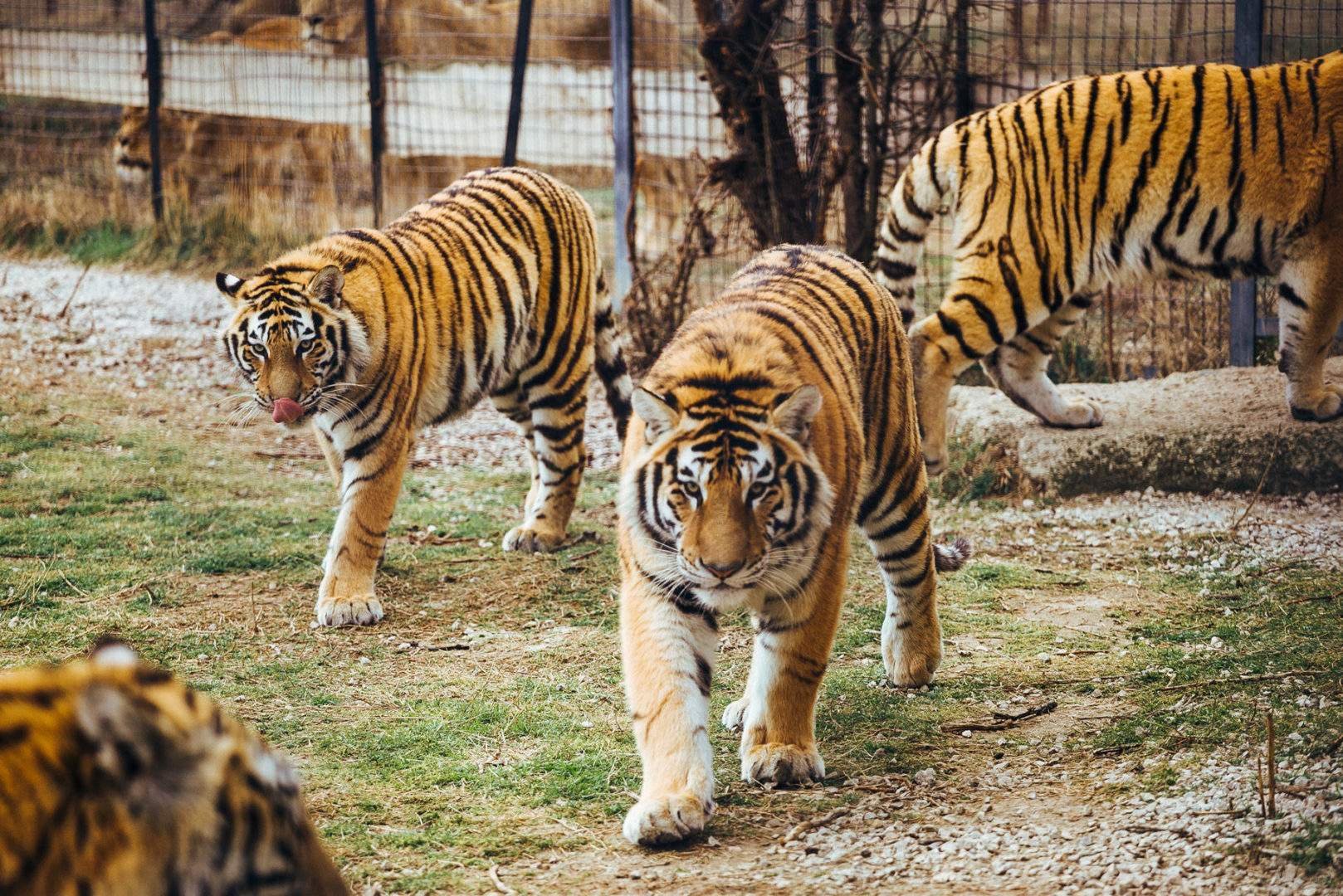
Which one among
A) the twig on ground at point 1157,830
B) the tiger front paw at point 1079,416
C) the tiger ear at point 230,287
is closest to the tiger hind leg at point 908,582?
the twig on ground at point 1157,830

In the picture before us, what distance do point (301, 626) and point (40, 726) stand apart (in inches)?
118

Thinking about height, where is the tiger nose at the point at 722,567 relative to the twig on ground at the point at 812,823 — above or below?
above

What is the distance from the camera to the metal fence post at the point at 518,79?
9.09 m

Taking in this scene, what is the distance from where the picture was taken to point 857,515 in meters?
3.78

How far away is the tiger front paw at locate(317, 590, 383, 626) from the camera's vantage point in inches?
182

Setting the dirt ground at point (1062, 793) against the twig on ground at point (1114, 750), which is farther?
the twig on ground at point (1114, 750)

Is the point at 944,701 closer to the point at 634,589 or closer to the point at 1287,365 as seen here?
the point at 634,589

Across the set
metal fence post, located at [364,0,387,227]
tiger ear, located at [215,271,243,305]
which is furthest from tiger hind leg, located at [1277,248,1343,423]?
metal fence post, located at [364,0,387,227]

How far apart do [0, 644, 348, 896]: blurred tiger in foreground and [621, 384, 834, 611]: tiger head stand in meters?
1.40

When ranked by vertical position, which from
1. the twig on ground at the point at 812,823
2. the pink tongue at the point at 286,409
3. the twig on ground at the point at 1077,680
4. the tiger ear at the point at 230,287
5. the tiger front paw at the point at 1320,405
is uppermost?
the tiger ear at the point at 230,287

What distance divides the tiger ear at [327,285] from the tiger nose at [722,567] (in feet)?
7.39

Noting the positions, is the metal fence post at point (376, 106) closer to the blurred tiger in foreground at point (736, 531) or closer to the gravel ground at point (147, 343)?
the gravel ground at point (147, 343)

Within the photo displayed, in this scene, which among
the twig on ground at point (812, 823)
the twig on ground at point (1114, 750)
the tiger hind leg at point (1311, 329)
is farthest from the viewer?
the tiger hind leg at point (1311, 329)

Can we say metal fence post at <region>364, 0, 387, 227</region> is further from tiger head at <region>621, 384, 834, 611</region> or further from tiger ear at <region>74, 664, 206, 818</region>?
tiger ear at <region>74, 664, 206, 818</region>
